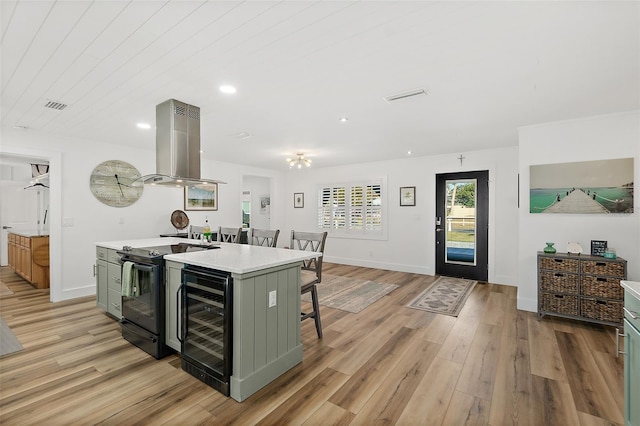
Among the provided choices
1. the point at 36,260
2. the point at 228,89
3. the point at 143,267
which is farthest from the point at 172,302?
the point at 36,260

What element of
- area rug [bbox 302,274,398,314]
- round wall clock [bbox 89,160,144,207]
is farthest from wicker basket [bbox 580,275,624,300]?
round wall clock [bbox 89,160,144,207]

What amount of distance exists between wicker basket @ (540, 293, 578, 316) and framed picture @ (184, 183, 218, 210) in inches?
217

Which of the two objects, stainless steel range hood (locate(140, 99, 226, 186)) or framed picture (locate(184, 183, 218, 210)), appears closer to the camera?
stainless steel range hood (locate(140, 99, 226, 186))

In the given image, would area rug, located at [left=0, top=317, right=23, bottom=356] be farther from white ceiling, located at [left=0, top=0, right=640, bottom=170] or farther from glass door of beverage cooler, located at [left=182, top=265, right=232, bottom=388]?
white ceiling, located at [left=0, top=0, right=640, bottom=170]

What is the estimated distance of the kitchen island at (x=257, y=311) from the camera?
6.70 ft

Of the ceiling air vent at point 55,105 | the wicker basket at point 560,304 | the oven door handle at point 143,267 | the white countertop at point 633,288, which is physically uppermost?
the ceiling air vent at point 55,105

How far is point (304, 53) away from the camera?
2035mm

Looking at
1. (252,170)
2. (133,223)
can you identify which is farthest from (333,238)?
(133,223)

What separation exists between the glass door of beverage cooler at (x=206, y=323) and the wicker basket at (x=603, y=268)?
3.80m

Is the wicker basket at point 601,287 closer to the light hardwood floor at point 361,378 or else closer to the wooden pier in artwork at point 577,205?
the light hardwood floor at point 361,378

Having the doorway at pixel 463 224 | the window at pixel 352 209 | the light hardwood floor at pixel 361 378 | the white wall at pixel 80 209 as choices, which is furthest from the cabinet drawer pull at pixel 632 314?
the white wall at pixel 80 209

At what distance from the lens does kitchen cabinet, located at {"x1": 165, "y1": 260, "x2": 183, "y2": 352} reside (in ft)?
8.27

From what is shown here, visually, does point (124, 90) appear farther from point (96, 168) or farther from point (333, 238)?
point (333, 238)

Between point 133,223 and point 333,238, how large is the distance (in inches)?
167
